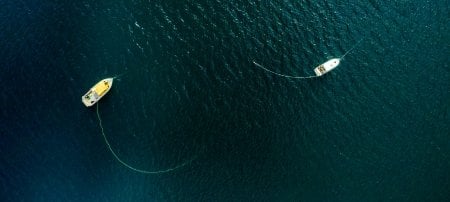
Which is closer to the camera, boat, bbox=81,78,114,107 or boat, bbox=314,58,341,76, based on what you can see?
boat, bbox=81,78,114,107

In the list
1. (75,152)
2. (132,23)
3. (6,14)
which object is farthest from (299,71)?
(6,14)

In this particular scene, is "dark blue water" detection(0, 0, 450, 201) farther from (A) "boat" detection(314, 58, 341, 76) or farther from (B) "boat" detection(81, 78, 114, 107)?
(B) "boat" detection(81, 78, 114, 107)

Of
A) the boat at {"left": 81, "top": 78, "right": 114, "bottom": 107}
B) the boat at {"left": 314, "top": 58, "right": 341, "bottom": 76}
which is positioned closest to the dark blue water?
the boat at {"left": 314, "top": 58, "right": 341, "bottom": 76}

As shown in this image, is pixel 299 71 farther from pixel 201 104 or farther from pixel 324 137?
pixel 201 104

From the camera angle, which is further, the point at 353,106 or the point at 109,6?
the point at 109,6

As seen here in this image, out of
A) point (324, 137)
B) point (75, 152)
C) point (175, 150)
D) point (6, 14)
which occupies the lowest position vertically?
point (324, 137)

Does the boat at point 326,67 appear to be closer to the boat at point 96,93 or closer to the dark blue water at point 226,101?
the dark blue water at point 226,101
